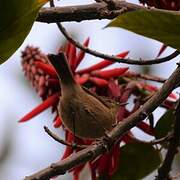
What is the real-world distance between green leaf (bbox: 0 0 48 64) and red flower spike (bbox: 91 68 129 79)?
883 mm

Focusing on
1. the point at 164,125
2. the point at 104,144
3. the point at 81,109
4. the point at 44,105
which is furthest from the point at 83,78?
the point at 104,144

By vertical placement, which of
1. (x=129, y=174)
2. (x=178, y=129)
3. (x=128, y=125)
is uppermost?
(x=128, y=125)

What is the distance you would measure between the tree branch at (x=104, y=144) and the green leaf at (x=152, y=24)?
0.47ft

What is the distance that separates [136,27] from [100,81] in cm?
85

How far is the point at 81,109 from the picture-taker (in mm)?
1535

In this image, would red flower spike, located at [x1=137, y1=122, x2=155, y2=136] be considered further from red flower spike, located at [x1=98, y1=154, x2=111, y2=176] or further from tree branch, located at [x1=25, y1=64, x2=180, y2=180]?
tree branch, located at [x1=25, y1=64, x2=180, y2=180]

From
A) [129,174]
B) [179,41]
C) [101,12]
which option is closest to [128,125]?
[179,41]

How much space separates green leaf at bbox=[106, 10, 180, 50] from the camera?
1.06 m

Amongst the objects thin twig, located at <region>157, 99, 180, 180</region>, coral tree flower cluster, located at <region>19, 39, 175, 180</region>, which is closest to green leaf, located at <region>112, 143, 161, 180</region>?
coral tree flower cluster, located at <region>19, 39, 175, 180</region>

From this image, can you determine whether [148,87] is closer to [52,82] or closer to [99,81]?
[99,81]

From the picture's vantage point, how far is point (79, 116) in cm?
152

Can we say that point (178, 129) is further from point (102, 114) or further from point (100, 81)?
point (100, 81)

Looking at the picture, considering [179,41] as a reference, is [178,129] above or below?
below

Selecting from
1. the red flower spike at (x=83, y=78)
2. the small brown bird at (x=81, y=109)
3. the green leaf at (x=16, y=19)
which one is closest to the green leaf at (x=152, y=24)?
the green leaf at (x=16, y=19)
